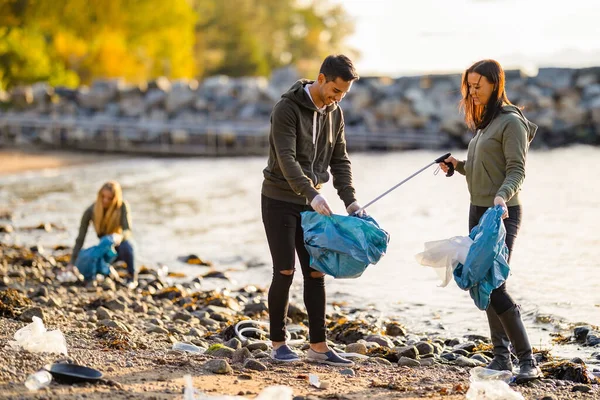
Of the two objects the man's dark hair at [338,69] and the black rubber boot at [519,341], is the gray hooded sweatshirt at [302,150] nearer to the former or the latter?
the man's dark hair at [338,69]

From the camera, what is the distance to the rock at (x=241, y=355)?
535cm

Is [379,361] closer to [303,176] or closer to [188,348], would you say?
[188,348]

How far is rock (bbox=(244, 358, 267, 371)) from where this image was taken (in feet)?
16.8

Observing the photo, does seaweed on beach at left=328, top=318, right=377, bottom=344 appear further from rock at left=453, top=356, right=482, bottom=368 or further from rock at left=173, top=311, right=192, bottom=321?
rock at left=173, top=311, right=192, bottom=321

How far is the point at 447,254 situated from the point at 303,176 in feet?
2.86

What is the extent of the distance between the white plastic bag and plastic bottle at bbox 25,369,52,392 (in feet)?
6.64

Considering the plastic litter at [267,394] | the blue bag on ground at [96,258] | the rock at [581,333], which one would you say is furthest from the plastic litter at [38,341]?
the rock at [581,333]

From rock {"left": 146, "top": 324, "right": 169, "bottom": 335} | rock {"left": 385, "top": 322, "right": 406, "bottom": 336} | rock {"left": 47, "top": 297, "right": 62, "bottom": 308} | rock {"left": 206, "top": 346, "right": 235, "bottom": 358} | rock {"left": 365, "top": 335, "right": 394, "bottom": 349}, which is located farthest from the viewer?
rock {"left": 47, "top": 297, "right": 62, "bottom": 308}

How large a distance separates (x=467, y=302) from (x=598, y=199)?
10099mm

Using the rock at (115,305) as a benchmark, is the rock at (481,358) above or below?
above

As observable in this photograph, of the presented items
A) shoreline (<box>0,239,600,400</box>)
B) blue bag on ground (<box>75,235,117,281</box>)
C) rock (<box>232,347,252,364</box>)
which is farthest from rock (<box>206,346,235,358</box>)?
blue bag on ground (<box>75,235,117,281</box>)

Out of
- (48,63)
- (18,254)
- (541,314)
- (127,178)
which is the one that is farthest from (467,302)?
(48,63)

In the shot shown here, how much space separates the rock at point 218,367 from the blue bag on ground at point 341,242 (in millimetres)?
707

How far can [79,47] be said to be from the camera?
38.6 metres
